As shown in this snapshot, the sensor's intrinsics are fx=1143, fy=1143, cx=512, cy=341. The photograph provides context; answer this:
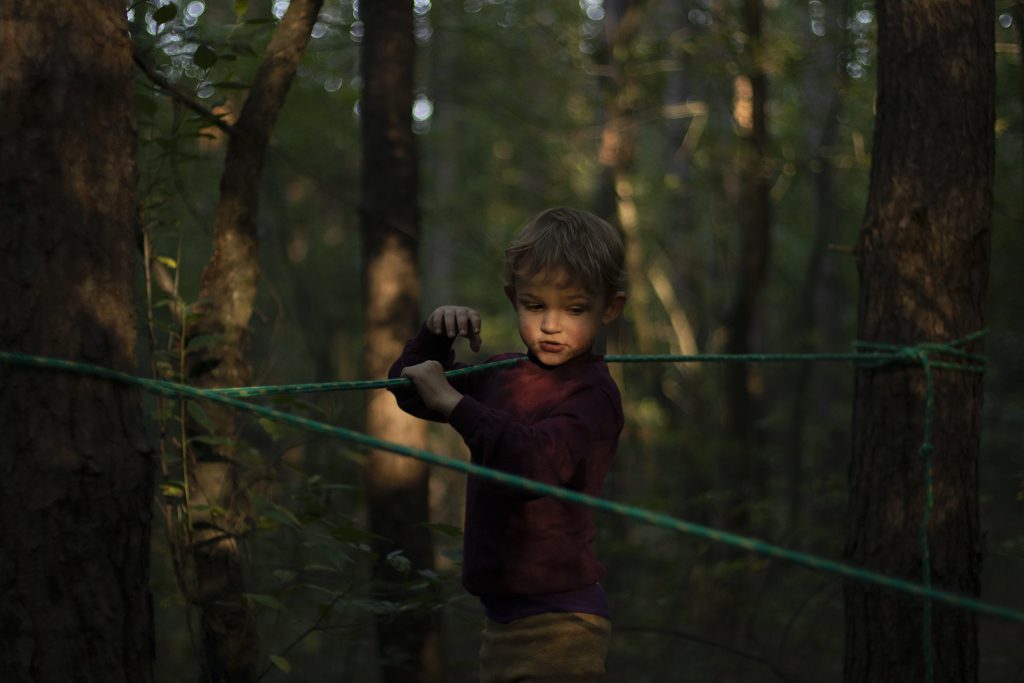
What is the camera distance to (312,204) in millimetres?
16906

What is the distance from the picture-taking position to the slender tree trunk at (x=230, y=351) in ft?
12.0

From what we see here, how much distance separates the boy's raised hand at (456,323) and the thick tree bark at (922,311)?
5.22 ft

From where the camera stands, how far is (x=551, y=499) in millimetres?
2658

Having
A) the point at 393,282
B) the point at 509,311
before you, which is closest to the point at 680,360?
the point at 393,282

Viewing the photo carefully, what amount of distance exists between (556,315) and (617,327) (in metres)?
7.68

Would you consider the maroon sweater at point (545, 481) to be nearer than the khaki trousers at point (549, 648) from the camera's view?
Yes

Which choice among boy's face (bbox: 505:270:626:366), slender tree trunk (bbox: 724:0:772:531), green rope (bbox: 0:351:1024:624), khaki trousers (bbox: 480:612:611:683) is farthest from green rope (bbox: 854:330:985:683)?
slender tree trunk (bbox: 724:0:772:531)

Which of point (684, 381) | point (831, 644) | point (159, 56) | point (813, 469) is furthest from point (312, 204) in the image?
point (159, 56)

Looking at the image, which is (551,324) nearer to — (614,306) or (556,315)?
(556,315)

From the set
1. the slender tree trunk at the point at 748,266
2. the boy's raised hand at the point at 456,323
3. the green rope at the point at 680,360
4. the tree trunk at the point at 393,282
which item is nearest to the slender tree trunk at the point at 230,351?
the green rope at the point at 680,360

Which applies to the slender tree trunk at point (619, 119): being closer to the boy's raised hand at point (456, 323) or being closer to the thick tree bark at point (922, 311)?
the thick tree bark at point (922, 311)

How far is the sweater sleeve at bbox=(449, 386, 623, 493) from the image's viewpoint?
2416 mm

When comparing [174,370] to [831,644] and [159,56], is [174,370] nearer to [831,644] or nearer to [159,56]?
[159,56]

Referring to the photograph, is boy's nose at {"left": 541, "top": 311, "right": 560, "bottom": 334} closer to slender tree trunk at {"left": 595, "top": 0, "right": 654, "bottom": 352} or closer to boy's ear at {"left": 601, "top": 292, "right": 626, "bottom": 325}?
boy's ear at {"left": 601, "top": 292, "right": 626, "bottom": 325}
